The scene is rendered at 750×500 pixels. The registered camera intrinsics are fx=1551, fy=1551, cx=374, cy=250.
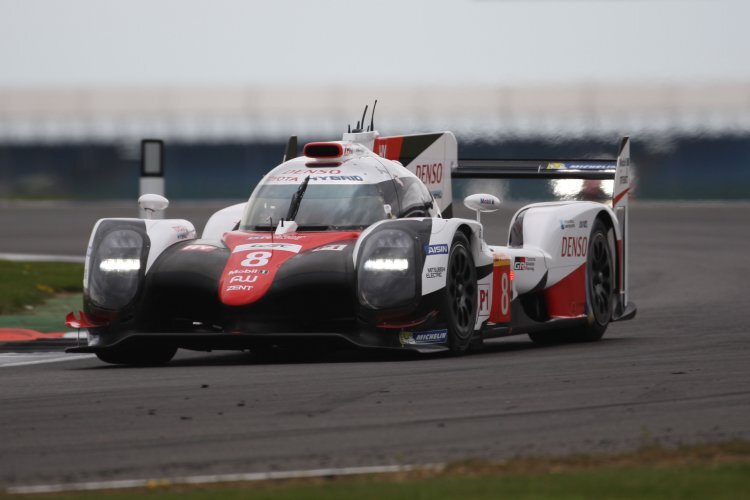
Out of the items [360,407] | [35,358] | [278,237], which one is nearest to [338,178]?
[278,237]

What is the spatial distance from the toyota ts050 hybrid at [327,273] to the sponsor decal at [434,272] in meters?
0.01

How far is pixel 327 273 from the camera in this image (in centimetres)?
1056

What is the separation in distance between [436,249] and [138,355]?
2.39 m

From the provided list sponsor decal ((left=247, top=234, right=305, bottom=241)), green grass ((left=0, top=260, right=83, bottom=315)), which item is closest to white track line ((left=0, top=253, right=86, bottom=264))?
green grass ((left=0, top=260, right=83, bottom=315))

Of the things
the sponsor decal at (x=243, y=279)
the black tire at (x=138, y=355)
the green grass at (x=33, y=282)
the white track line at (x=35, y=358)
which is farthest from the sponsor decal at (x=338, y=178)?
the green grass at (x=33, y=282)

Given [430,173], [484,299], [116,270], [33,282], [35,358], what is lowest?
[33,282]

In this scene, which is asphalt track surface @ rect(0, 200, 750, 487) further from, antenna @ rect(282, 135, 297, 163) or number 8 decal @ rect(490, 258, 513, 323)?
antenna @ rect(282, 135, 297, 163)

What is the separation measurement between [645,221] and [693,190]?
14.4 m

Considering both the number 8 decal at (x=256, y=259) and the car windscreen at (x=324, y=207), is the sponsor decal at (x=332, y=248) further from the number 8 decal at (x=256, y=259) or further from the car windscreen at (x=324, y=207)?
the car windscreen at (x=324, y=207)

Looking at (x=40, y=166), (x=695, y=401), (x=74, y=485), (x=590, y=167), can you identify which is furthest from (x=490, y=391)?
(x=40, y=166)

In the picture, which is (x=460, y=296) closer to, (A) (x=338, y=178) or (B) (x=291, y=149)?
(A) (x=338, y=178)

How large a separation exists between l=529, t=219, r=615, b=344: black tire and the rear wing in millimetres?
326

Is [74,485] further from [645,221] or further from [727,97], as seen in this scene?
[727,97]

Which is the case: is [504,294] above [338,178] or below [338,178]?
below
